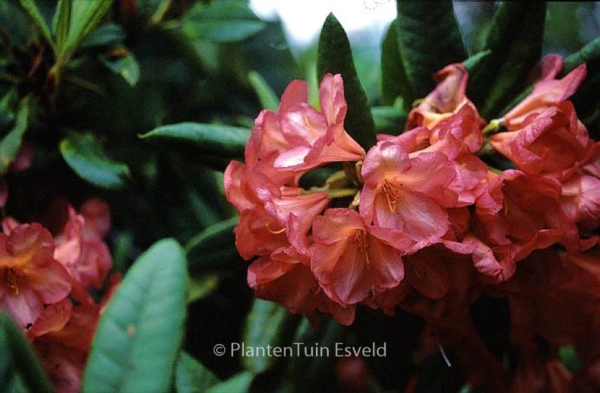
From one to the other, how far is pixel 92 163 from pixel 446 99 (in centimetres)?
46

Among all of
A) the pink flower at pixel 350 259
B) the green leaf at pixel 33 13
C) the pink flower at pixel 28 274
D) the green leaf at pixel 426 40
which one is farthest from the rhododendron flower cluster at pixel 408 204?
the green leaf at pixel 33 13

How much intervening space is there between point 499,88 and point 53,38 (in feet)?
1.89

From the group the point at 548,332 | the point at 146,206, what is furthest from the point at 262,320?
the point at 548,332

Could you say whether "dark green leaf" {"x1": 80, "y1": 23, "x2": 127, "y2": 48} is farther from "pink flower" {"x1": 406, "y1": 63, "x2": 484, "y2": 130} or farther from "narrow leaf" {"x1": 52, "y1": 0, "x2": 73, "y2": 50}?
"pink flower" {"x1": 406, "y1": 63, "x2": 484, "y2": 130}

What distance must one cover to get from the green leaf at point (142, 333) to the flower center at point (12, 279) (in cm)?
25

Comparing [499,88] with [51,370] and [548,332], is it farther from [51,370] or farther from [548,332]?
[51,370]

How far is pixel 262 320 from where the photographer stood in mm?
961

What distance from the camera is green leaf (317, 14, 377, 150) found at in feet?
2.44

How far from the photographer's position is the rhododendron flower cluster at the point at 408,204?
0.65 m

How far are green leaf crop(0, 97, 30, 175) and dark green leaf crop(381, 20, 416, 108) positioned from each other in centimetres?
46

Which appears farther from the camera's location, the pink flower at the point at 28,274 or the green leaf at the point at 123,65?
the green leaf at the point at 123,65

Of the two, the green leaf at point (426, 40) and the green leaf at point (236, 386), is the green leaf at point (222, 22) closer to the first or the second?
the green leaf at point (426, 40)

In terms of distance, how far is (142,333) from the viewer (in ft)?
1.76

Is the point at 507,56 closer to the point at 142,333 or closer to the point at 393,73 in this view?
the point at 393,73
